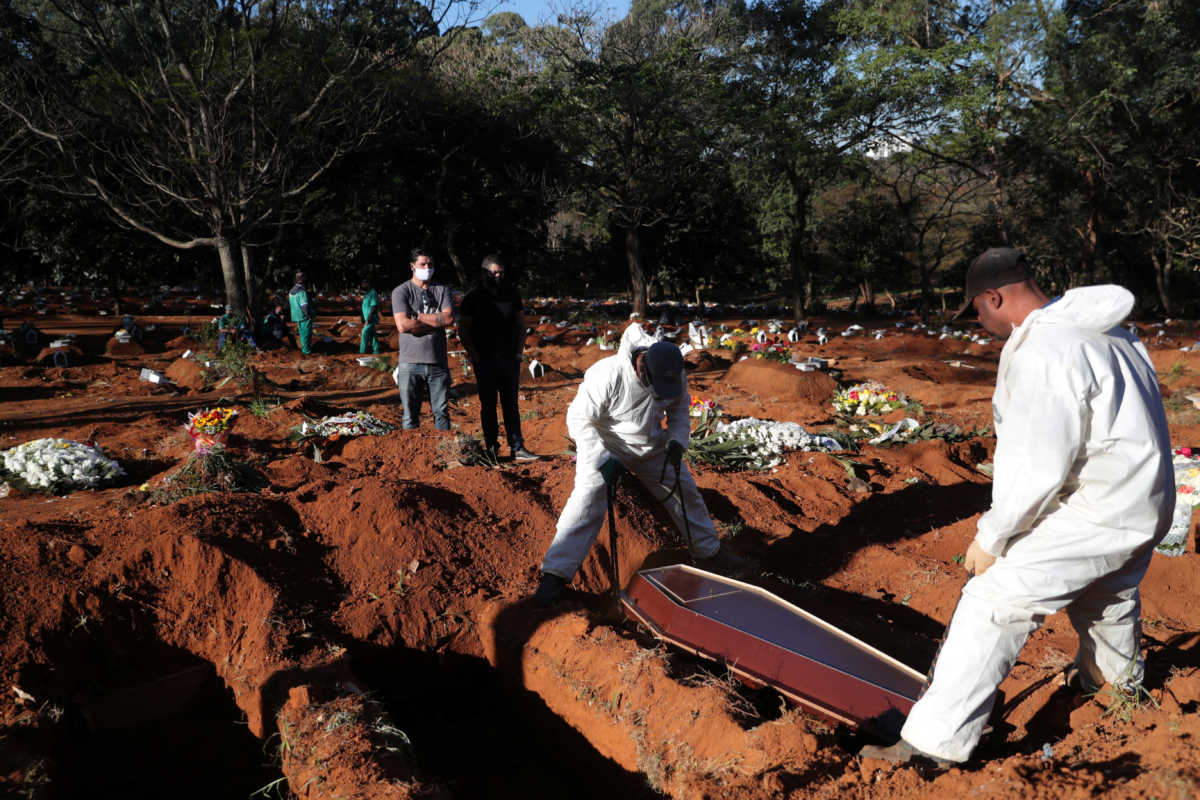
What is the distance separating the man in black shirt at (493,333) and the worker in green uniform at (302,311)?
7.02 m

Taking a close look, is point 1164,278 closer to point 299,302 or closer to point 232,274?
point 299,302

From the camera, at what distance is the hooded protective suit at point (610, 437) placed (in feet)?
14.1

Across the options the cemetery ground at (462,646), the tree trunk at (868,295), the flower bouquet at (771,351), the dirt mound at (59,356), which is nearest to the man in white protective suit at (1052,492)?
the cemetery ground at (462,646)

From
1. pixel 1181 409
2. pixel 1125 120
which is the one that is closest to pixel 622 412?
pixel 1181 409

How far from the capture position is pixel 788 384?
10.9 m

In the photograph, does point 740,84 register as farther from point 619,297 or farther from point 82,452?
point 82,452

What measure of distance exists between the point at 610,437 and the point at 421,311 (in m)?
2.83

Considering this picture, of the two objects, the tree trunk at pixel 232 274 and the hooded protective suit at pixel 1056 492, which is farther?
the tree trunk at pixel 232 274

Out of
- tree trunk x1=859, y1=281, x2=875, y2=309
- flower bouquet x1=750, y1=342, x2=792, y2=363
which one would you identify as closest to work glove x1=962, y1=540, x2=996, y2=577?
flower bouquet x1=750, y1=342, x2=792, y2=363

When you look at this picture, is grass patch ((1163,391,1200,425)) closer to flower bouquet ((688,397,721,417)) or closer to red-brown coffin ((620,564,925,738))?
flower bouquet ((688,397,721,417))

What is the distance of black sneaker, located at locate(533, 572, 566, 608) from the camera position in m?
4.29

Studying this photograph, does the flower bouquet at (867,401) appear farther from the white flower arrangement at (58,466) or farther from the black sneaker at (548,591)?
the white flower arrangement at (58,466)

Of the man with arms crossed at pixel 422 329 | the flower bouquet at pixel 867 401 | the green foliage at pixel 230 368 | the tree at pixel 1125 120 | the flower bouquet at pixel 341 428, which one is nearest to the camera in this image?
the man with arms crossed at pixel 422 329

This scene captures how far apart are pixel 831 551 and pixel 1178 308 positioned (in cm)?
2113
